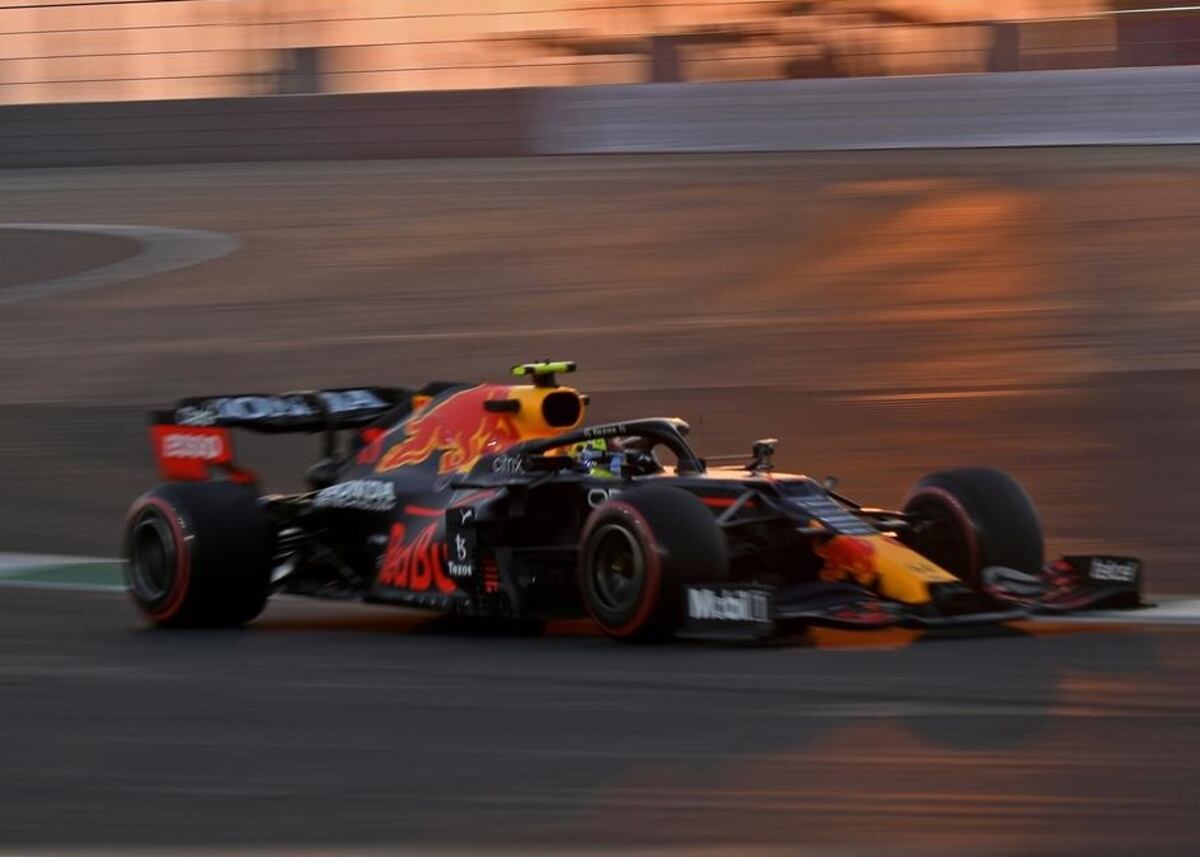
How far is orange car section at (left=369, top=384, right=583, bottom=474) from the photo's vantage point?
362 inches

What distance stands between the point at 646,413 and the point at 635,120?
13.7 meters

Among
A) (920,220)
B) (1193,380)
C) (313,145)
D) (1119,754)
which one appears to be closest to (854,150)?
(920,220)

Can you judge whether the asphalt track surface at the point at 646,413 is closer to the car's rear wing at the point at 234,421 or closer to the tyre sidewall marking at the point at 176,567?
the tyre sidewall marking at the point at 176,567

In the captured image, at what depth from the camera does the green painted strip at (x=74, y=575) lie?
11180 millimetres

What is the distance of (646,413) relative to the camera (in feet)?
49.0

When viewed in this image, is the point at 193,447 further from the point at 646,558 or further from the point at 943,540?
the point at 943,540

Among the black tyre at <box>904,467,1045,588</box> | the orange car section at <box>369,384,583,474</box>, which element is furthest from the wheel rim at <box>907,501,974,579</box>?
the orange car section at <box>369,384,583,474</box>

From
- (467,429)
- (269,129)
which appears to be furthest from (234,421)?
(269,129)

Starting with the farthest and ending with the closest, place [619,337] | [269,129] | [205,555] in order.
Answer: [269,129], [619,337], [205,555]

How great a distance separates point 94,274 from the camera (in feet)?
74.2

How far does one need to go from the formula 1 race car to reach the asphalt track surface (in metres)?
0.19

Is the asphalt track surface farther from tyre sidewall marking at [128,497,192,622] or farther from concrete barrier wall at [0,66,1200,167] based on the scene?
concrete barrier wall at [0,66,1200,167]

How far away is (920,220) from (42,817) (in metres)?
17.2

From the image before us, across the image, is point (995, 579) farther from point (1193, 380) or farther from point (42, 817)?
point (1193, 380)
